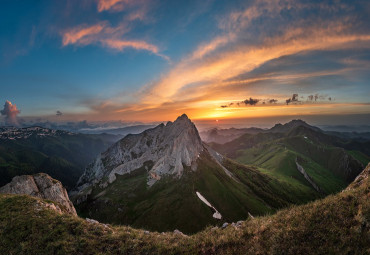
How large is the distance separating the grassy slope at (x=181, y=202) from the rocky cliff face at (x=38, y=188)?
50589 millimetres

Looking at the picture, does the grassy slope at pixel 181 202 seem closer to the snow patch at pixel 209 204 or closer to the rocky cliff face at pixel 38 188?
the snow patch at pixel 209 204

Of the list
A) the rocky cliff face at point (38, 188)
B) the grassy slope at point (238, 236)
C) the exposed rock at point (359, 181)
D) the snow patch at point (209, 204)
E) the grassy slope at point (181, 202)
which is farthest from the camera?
the snow patch at point (209, 204)

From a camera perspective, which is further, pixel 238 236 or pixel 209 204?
pixel 209 204

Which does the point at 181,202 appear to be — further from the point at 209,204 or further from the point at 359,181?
the point at 359,181

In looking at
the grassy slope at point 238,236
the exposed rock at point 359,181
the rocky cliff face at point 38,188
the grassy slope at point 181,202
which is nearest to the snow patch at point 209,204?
the grassy slope at point 181,202

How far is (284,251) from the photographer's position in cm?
1207

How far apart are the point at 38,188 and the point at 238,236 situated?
8631cm

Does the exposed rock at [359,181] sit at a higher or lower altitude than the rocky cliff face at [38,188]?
higher

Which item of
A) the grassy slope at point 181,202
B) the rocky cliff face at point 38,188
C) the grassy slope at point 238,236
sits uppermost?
the grassy slope at point 238,236

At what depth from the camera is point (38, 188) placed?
7081cm

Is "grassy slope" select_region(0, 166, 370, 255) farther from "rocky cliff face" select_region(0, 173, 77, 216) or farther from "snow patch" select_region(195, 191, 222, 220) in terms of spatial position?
"snow patch" select_region(195, 191, 222, 220)

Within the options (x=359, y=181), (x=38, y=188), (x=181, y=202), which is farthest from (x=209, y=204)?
(x=359, y=181)

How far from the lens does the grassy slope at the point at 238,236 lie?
11.8m

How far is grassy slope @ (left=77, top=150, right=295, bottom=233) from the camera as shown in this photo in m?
114
